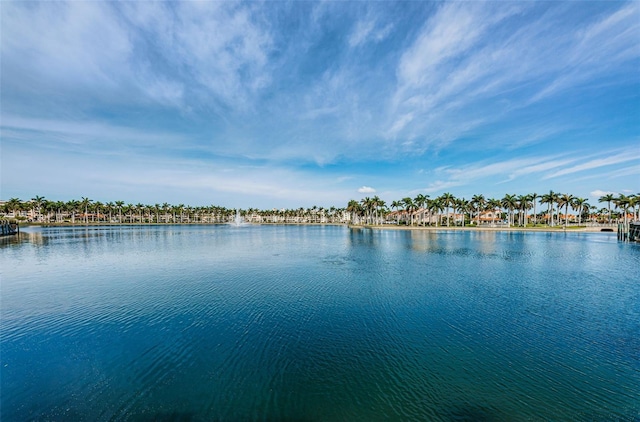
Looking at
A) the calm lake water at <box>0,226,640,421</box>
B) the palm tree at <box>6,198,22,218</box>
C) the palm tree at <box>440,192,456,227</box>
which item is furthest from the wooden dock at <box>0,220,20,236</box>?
the palm tree at <box>440,192,456,227</box>

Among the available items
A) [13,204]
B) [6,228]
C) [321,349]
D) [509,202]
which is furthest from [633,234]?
[13,204]

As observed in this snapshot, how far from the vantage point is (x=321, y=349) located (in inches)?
548

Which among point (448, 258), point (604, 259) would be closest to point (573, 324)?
point (448, 258)

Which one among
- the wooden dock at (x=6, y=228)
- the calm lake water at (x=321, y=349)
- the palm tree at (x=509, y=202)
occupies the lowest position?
the calm lake water at (x=321, y=349)

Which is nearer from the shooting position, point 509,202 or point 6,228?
point 6,228

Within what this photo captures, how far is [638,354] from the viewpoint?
13.0 metres

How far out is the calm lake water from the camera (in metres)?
9.86

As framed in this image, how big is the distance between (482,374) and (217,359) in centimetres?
1163

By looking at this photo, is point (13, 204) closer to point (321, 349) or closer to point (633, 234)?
point (321, 349)

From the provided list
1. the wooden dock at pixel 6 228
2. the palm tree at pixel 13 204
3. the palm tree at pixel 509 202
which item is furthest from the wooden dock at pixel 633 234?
the palm tree at pixel 13 204

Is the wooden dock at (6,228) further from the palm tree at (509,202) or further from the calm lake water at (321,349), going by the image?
the palm tree at (509,202)

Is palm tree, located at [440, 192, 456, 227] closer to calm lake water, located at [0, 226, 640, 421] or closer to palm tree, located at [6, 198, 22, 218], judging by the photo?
calm lake water, located at [0, 226, 640, 421]

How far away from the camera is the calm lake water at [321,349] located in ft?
32.3

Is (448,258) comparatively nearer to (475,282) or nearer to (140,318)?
(475,282)
